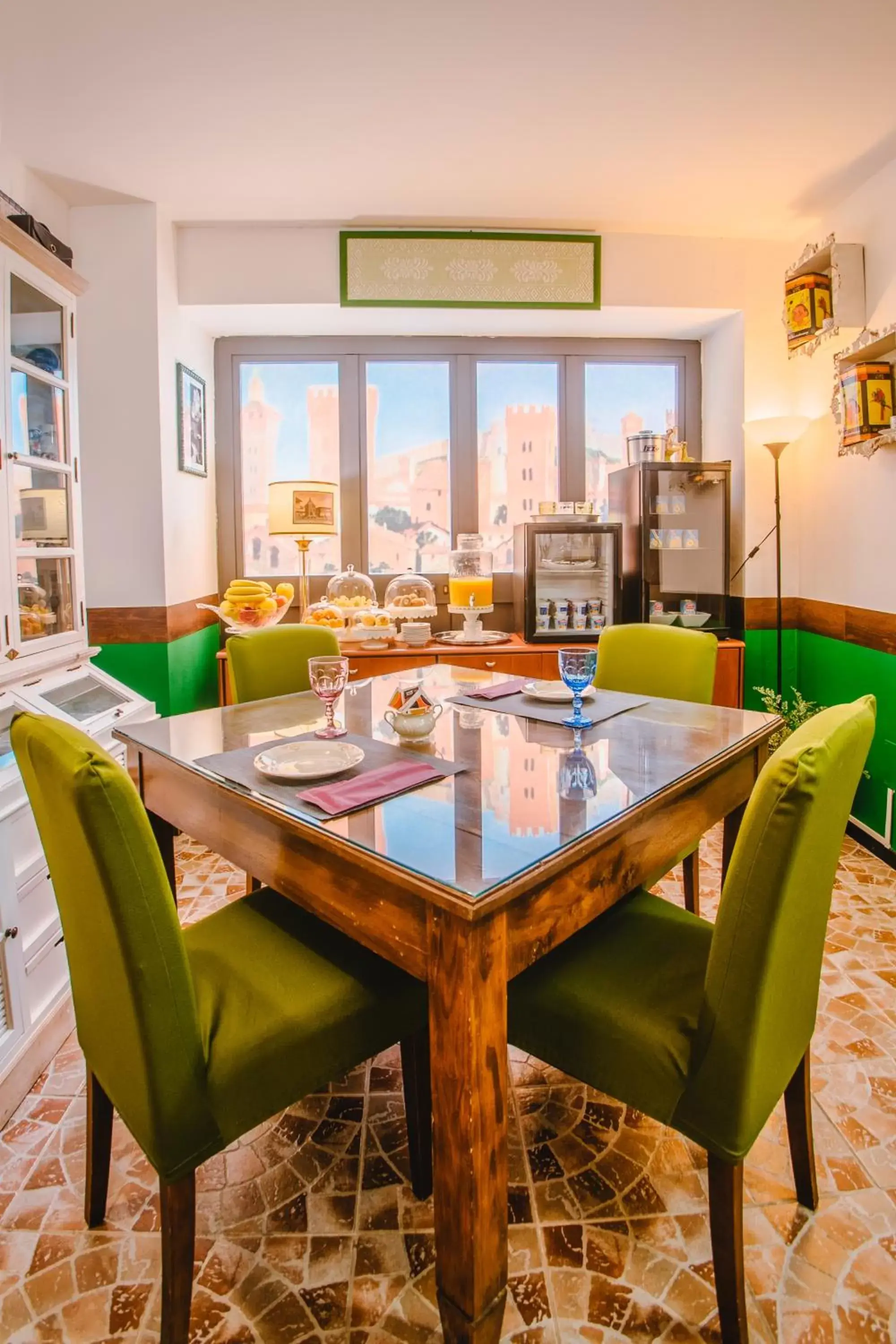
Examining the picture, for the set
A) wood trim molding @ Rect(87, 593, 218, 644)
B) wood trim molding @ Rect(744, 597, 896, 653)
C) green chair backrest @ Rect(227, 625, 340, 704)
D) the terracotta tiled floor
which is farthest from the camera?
wood trim molding @ Rect(87, 593, 218, 644)

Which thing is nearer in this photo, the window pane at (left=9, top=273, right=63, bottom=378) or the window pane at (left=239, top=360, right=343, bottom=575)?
the window pane at (left=9, top=273, right=63, bottom=378)

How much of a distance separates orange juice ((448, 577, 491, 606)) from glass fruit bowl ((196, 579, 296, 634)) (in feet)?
2.72

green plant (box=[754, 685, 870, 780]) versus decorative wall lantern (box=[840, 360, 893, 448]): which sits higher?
decorative wall lantern (box=[840, 360, 893, 448])

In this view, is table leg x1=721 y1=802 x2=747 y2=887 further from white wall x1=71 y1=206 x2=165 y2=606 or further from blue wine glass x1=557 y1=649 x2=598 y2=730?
white wall x1=71 y1=206 x2=165 y2=606

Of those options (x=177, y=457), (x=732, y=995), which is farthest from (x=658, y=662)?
(x=177, y=457)

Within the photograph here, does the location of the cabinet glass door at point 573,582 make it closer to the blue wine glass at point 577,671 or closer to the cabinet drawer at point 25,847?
the blue wine glass at point 577,671

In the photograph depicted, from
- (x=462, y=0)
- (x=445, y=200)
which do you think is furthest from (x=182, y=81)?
(x=445, y=200)

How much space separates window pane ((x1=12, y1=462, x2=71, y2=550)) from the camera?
2125 millimetres

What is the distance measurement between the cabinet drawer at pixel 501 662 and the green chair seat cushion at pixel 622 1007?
2.21 meters

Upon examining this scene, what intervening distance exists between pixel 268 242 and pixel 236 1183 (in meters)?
3.54

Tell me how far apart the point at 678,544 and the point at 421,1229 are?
3113mm

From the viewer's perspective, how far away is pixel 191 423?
138 inches

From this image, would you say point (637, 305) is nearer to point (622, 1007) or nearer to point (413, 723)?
point (413, 723)

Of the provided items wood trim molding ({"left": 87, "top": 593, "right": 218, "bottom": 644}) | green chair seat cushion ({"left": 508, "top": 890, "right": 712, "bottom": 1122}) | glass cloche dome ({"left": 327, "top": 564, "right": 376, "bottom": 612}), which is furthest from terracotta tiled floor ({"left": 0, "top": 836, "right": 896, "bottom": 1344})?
glass cloche dome ({"left": 327, "top": 564, "right": 376, "bottom": 612})
